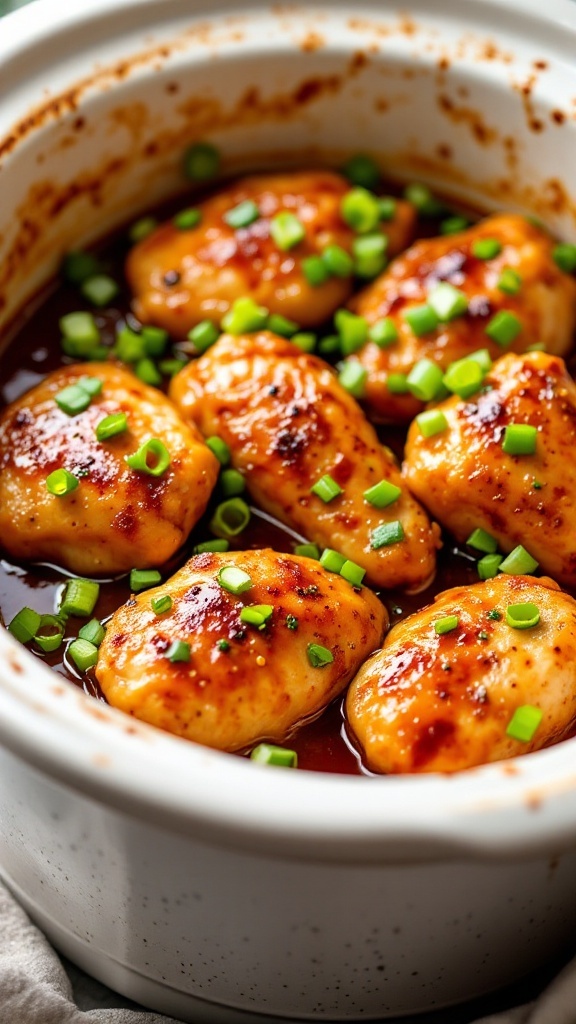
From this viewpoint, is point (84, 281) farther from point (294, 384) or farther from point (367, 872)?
point (367, 872)

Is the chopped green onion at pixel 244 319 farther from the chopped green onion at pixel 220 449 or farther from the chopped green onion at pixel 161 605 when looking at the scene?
the chopped green onion at pixel 161 605

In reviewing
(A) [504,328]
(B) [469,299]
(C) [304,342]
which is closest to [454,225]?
(B) [469,299]

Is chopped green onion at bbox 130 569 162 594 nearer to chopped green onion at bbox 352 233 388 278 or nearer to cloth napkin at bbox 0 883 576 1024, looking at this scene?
cloth napkin at bbox 0 883 576 1024

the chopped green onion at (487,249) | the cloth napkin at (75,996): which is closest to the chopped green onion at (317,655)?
the cloth napkin at (75,996)

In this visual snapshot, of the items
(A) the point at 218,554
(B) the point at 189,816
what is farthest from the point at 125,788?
(A) the point at 218,554

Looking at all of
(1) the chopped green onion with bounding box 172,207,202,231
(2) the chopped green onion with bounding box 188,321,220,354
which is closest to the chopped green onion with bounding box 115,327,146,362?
(2) the chopped green onion with bounding box 188,321,220,354

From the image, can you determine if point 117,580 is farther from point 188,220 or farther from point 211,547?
point 188,220
